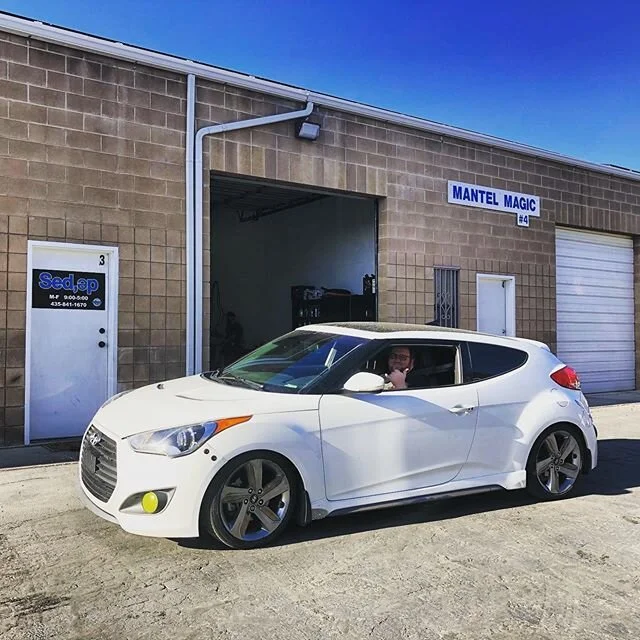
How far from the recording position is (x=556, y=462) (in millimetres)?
5789

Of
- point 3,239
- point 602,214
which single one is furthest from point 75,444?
point 602,214

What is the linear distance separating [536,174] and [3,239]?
9776mm

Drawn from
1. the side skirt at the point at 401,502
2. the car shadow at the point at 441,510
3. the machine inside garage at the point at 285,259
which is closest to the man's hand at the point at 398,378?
the side skirt at the point at 401,502

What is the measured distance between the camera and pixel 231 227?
17672mm

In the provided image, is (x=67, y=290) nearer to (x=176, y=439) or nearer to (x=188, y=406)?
(x=188, y=406)

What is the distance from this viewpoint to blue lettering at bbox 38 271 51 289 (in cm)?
805

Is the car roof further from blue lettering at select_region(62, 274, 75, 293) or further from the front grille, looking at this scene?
blue lettering at select_region(62, 274, 75, 293)

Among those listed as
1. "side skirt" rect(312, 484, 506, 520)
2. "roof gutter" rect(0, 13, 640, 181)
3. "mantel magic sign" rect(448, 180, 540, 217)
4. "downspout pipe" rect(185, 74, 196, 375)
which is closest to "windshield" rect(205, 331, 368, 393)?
"side skirt" rect(312, 484, 506, 520)

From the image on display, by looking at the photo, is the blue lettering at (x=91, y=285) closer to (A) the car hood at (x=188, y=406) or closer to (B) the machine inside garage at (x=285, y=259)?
(B) the machine inside garage at (x=285, y=259)

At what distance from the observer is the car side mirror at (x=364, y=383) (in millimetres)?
4789

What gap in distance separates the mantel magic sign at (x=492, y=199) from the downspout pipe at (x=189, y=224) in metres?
4.89

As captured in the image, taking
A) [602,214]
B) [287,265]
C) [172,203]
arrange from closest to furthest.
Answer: [172,203] < [602,214] < [287,265]

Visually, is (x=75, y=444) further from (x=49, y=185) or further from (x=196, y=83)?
(x=196, y=83)

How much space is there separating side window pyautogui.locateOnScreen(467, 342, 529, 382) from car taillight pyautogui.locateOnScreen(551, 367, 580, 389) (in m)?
0.34
